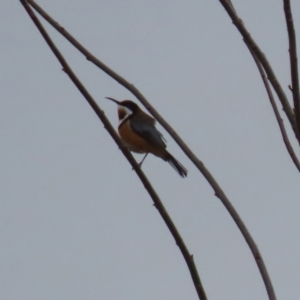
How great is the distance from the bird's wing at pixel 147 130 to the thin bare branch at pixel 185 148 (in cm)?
455

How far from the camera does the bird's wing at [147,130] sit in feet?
23.8

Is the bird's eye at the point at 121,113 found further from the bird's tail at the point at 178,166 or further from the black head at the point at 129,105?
the bird's tail at the point at 178,166

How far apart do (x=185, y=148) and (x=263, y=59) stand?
50cm

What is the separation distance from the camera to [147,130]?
24.2 ft

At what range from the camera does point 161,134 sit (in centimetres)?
741

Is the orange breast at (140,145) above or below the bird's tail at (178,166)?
above

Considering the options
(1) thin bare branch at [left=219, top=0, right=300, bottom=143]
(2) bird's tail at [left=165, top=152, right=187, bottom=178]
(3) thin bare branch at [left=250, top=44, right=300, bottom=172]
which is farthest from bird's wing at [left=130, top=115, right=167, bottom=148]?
(1) thin bare branch at [left=219, top=0, right=300, bottom=143]

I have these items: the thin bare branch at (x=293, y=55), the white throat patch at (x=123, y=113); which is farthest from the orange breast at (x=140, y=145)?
the thin bare branch at (x=293, y=55)

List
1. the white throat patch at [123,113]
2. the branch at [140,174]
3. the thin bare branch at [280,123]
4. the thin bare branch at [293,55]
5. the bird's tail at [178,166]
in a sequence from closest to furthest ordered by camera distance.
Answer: the thin bare branch at [293,55], the branch at [140,174], the thin bare branch at [280,123], the bird's tail at [178,166], the white throat patch at [123,113]

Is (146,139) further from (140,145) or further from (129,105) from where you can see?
(129,105)

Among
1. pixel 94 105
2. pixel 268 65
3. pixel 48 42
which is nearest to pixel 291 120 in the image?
pixel 268 65

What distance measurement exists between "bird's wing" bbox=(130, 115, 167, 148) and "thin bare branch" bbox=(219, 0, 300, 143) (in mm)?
4874

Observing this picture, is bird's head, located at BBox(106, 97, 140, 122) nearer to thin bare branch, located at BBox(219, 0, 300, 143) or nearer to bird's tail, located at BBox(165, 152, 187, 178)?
bird's tail, located at BBox(165, 152, 187, 178)

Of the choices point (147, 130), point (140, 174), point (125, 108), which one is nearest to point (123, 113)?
point (125, 108)
